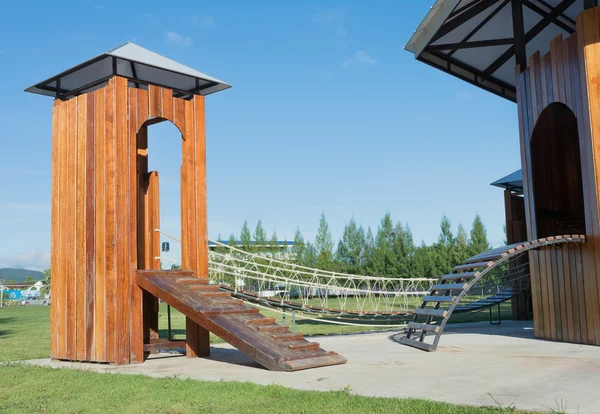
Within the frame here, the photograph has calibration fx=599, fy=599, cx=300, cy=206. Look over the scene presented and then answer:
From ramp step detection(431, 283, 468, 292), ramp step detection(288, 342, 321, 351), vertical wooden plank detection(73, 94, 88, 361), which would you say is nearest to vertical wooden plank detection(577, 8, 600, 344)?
ramp step detection(431, 283, 468, 292)

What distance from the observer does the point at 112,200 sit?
805 centimetres

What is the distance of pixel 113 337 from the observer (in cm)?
785

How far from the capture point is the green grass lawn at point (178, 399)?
4.64 m

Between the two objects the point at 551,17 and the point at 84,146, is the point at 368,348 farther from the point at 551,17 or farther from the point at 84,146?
the point at 551,17

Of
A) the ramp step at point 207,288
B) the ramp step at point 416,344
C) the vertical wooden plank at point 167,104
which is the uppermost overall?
the vertical wooden plank at point 167,104

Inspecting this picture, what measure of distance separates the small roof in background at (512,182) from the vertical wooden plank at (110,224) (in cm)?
1194

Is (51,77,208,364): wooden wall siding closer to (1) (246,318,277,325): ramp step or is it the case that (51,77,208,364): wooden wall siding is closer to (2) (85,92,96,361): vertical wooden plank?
(2) (85,92,96,361): vertical wooden plank

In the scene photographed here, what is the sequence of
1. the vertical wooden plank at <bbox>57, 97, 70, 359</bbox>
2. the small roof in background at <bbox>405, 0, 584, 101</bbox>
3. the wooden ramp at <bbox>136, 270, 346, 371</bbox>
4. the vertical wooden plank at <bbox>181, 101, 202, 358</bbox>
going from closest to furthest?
the wooden ramp at <bbox>136, 270, 346, 371</bbox> < the vertical wooden plank at <bbox>57, 97, 70, 359</bbox> < the vertical wooden plank at <bbox>181, 101, 202, 358</bbox> < the small roof in background at <bbox>405, 0, 584, 101</bbox>

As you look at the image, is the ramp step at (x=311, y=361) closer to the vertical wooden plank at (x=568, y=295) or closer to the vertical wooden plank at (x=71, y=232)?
the vertical wooden plank at (x=71, y=232)

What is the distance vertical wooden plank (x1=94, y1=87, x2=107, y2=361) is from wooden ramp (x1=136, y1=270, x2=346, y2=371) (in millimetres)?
527

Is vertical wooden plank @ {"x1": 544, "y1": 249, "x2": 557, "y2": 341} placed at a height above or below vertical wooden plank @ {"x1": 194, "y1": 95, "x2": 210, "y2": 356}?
below

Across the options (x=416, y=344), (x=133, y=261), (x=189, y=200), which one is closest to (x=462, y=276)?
(x=416, y=344)

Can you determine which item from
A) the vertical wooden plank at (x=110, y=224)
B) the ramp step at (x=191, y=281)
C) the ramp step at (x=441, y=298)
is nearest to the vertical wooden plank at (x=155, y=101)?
the vertical wooden plank at (x=110, y=224)

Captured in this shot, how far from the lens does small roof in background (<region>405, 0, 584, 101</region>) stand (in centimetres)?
1191
